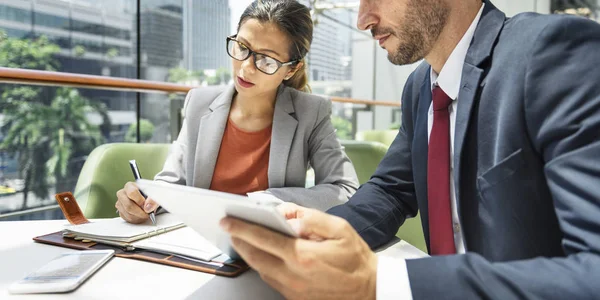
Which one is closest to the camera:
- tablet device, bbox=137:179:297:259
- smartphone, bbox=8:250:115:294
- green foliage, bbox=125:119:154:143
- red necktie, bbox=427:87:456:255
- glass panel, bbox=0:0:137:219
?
tablet device, bbox=137:179:297:259

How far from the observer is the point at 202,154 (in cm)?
158

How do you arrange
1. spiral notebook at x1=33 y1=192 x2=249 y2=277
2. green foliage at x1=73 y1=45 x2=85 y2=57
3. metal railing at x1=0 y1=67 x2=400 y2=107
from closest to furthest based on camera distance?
spiral notebook at x1=33 y1=192 x2=249 y2=277 → metal railing at x1=0 y1=67 x2=400 y2=107 → green foliage at x1=73 y1=45 x2=85 y2=57

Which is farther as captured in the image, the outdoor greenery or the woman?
the outdoor greenery

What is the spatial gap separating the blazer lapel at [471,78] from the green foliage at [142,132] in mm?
2133

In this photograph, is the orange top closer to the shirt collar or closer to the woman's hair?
the woman's hair

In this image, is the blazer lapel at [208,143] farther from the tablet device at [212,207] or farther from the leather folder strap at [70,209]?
the tablet device at [212,207]

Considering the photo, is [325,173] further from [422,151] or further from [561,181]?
[561,181]

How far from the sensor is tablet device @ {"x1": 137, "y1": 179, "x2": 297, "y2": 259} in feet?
1.73

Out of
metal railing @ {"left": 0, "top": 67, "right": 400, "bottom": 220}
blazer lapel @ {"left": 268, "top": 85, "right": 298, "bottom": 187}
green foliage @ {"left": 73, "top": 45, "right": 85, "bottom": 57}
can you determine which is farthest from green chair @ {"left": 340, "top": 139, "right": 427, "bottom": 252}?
green foliage @ {"left": 73, "top": 45, "right": 85, "bottom": 57}

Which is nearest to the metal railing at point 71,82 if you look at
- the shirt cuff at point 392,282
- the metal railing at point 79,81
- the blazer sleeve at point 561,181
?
the metal railing at point 79,81

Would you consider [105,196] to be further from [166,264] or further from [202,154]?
[166,264]

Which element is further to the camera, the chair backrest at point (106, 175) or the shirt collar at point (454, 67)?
the chair backrest at point (106, 175)

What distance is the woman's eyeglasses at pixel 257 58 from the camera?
60.4 inches

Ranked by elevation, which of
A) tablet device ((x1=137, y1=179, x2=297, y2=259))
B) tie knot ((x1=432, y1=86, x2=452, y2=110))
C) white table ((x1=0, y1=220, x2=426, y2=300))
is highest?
tie knot ((x1=432, y1=86, x2=452, y2=110))
